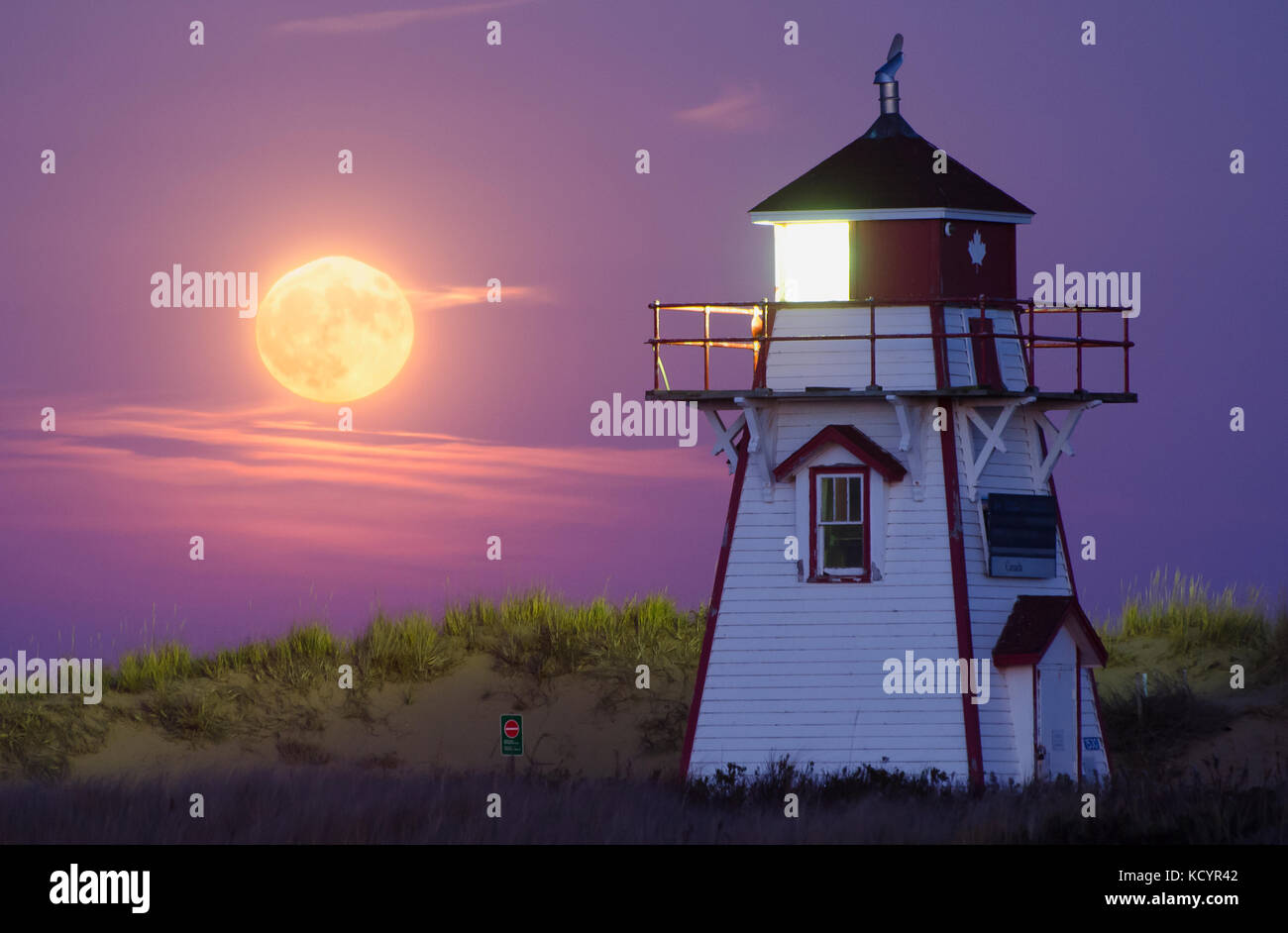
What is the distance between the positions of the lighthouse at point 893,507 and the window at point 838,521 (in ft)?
0.11

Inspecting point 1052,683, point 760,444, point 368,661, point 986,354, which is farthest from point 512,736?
point 368,661

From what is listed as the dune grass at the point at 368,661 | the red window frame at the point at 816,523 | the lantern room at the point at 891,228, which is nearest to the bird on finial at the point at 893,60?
the lantern room at the point at 891,228

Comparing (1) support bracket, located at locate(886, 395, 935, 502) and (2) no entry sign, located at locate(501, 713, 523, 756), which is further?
(1) support bracket, located at locate(886, 395, 935, 502)

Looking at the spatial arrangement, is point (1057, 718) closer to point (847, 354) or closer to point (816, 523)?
point (816, 523)

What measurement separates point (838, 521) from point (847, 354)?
8.25ft

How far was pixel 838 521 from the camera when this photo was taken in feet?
103

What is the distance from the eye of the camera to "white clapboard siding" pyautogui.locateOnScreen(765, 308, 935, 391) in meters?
31.6

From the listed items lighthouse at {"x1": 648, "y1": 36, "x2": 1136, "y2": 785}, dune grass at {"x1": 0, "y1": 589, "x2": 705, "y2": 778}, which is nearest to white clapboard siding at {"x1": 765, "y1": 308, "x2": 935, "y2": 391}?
lighthouse at {"x1": 648, "y1": 36, "x2": 1136, "y2": 785}

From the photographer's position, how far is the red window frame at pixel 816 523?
31141mm

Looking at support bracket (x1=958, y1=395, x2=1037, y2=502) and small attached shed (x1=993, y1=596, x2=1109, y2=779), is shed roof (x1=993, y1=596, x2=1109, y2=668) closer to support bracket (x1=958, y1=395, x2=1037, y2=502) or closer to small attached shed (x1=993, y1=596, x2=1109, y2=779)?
small attached shed (x1=993, y1=596, x2=1109, y2=779)

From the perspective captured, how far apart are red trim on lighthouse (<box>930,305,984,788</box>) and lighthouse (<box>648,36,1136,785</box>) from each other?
32 millimetres

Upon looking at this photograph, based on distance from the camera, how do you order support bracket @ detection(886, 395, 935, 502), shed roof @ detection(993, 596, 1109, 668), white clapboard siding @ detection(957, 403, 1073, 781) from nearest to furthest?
white clapboard siding @ detection(957, 403, 1073, 781) → shed roof @ detection(993, 596, 1109, 668) → support bracket @ detection(886, 395, 935, 502)
